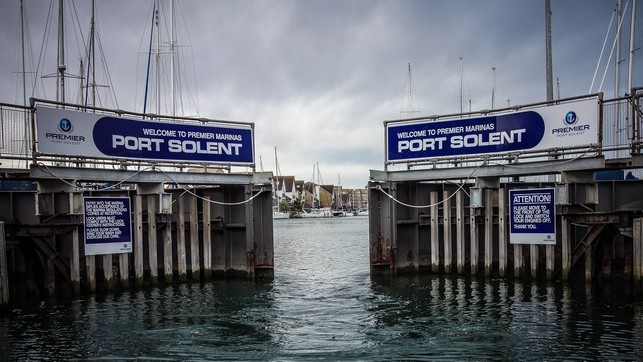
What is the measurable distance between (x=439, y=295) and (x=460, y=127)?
6.74m

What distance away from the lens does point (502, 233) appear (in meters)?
19.4

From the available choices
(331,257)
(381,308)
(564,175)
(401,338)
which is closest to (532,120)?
(564,175)

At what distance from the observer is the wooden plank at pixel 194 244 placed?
20.5 m

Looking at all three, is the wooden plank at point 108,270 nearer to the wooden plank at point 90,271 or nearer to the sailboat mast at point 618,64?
the wooden plank at point 90,271

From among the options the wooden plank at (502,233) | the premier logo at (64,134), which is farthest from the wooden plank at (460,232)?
the premier logo at (64,134)

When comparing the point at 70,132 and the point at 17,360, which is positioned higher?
the point at 70,132

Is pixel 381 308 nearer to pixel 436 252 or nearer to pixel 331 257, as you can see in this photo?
pixel 436 252

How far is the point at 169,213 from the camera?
19.8 m

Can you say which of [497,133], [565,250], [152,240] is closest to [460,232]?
[565,250]

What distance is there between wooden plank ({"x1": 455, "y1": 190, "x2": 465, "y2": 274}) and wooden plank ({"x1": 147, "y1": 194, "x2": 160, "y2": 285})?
11.5 meters

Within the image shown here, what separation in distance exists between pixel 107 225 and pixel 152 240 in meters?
1.77

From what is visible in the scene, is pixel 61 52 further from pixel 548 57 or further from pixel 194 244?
pixel 548 57

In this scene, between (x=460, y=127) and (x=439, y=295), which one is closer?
(x=439, y=295)

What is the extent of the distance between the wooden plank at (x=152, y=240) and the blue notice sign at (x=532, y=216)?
13.1 m
